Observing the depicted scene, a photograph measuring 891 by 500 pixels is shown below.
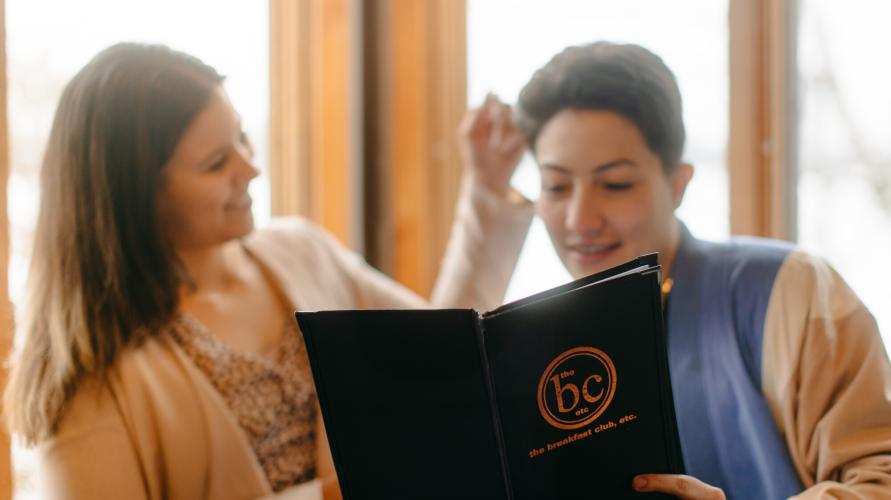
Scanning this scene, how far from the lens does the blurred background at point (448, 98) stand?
5.44 ft

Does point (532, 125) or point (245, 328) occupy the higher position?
point (532, 125)

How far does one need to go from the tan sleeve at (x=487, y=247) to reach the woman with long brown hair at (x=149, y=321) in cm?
37

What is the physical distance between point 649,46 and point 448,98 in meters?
0.68

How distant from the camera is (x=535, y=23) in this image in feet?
7.02

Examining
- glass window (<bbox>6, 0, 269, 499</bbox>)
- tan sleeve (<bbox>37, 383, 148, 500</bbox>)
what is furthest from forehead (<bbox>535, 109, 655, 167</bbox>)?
tan sleeve (<bbox>37, 383, 148, 500</bbox>)

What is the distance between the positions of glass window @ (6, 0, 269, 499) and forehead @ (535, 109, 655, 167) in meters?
0.59

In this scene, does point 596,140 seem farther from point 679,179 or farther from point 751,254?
point 751,254

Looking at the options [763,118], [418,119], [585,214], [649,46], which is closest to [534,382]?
[585,214]

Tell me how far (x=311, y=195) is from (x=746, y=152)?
108 centimetres

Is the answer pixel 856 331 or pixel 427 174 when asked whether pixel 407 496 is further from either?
pixel 427 174

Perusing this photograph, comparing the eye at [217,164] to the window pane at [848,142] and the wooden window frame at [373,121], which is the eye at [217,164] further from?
the window pane at [848,142]

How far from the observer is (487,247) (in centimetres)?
167

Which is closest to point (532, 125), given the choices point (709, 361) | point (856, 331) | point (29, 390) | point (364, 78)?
point (709, 361)

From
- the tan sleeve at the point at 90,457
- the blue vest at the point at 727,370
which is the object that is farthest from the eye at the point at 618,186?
the tan sleeve at the point at 90,457
